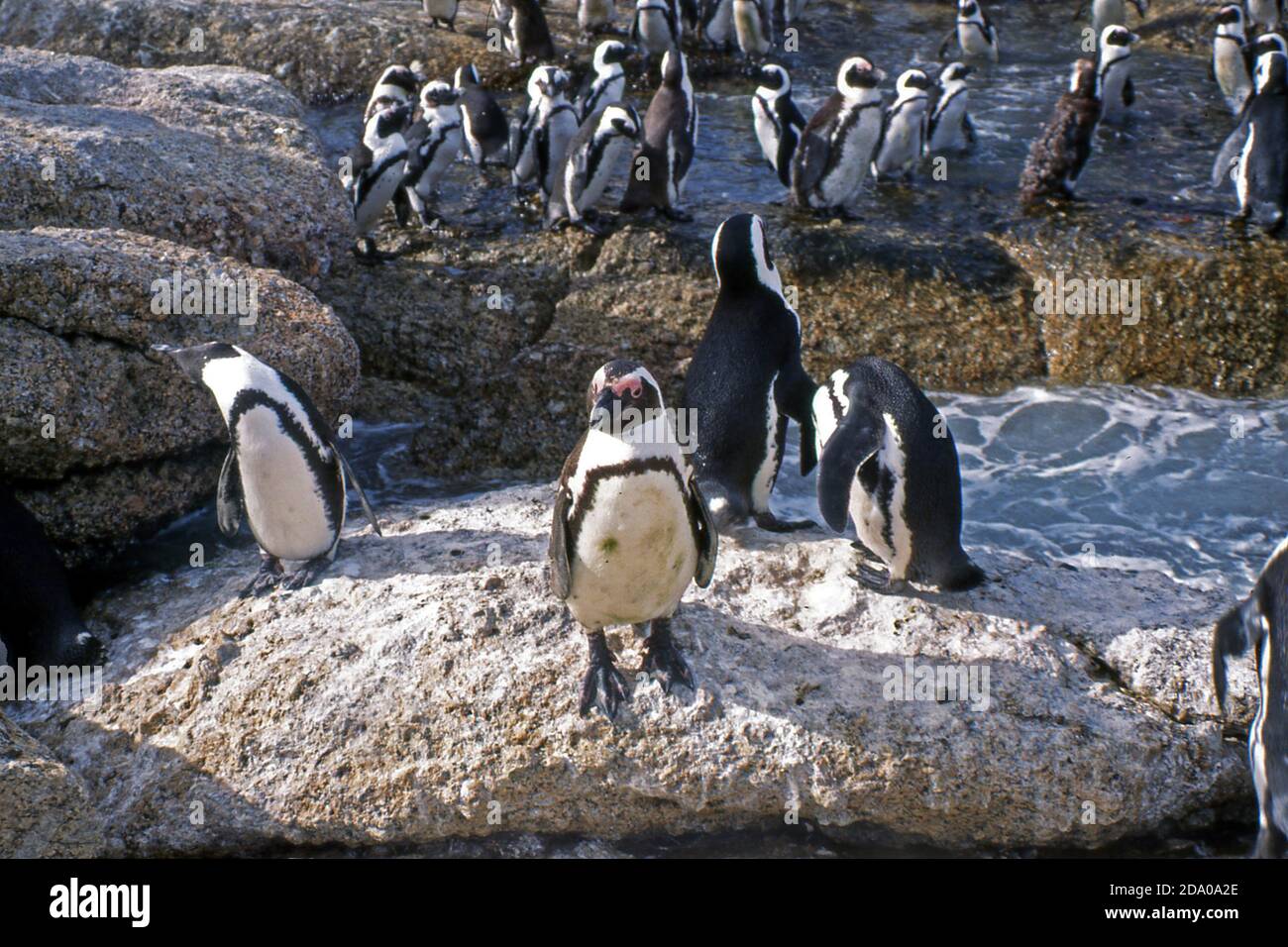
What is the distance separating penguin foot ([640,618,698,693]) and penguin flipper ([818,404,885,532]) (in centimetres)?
71

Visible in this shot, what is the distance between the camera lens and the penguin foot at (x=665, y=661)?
3561 millimetres

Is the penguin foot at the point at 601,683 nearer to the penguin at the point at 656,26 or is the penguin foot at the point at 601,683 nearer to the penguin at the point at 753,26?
the penguin at the point at 656,26

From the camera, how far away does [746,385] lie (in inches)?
188

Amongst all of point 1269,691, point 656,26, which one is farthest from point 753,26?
point 1269,691

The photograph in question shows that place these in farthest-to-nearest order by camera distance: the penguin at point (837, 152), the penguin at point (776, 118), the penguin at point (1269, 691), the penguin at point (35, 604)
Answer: the penguin at point (776, 118)
the penguin at point (837, 152)
the penguin at point (35, 604)
the penguin at point (1269, 691)

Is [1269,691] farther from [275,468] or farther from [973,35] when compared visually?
[973,35]

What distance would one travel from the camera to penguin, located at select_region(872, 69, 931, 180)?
8.24 meters

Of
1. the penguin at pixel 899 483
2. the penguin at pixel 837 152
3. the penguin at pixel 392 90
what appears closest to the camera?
the penguin at pixel 899 483

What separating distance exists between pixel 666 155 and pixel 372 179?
5.73ft

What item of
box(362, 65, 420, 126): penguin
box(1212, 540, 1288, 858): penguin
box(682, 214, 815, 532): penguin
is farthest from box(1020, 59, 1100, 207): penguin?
box(1212, 540, 1288, 858): penguin

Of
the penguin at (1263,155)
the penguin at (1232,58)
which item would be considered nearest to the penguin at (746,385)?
the penguin at (1263,155)

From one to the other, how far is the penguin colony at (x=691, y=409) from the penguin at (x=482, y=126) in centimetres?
2

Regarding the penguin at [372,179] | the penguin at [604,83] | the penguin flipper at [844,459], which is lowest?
the penguin flipper at [844,459]

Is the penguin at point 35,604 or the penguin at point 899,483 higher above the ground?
the penguin at point 899,483
